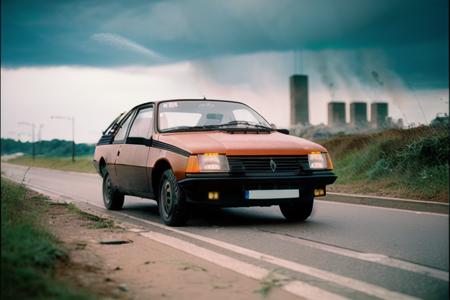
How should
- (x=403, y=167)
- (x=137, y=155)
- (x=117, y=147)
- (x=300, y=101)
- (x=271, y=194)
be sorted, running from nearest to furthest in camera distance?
(x=271, y=194) → (x=137, y=155) → (x=117, y=147) → (x=403, y=167) → (x=300, y=101)

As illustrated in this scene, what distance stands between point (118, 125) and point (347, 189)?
544 cm

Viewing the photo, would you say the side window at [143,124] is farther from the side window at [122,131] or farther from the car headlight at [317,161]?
the car headlight at [317,161]

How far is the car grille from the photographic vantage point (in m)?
8.16

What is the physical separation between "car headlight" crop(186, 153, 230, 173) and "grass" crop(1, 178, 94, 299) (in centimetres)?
220

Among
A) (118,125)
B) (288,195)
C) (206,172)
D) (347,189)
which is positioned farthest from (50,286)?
(347,189)

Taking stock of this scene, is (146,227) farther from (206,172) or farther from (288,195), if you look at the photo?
(288,195)

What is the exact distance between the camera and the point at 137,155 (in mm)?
9727

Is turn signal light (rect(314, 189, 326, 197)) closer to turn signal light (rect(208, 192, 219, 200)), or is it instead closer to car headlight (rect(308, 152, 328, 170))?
car headlight (rect(308, 152, 328, 170))

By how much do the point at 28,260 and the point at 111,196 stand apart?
22.6 ft

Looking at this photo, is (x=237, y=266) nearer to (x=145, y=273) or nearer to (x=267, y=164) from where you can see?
(x=145, y=273)

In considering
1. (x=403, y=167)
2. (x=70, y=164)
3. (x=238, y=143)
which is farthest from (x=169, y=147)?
(x=70, y=164)

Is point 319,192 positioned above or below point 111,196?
above

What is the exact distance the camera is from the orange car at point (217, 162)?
26.7ft

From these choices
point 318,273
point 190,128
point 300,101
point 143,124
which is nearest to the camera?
point 318,273
